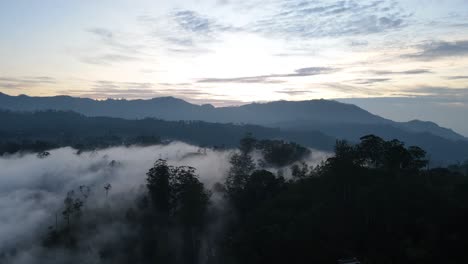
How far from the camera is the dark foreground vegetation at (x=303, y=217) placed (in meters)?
35.1

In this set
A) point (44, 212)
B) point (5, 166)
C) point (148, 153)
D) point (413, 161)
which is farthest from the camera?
point (148, 153)

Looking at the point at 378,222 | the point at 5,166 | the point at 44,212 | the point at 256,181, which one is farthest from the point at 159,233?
the point at 5,166

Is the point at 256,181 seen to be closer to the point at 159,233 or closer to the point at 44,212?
the point at 159,233

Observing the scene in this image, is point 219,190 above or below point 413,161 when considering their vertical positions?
below

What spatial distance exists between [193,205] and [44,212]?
2924cm

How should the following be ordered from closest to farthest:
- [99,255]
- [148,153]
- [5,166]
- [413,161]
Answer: [413,161]
[99,255]
[5,166]
[148,153]

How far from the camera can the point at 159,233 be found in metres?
54.4

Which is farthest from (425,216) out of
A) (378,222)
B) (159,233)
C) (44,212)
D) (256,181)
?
(44,212)

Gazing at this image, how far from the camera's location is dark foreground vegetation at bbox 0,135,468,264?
35.1 meters

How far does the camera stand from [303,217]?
4206 cm

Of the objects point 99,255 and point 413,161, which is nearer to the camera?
point 413,161

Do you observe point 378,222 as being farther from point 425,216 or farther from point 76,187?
point 76,187

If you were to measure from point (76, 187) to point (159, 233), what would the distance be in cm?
3285

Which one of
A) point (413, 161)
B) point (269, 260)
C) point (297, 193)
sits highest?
point (413, 161)
